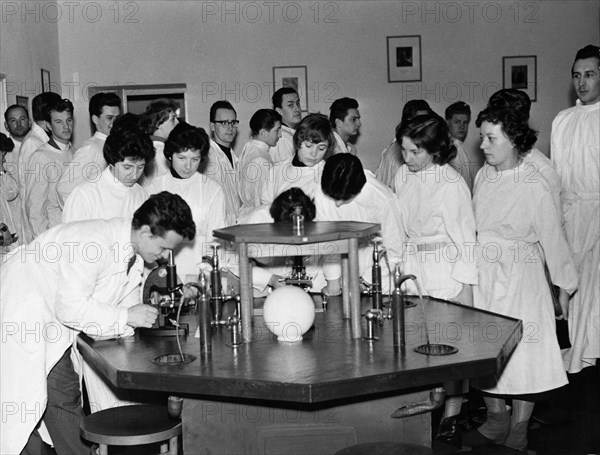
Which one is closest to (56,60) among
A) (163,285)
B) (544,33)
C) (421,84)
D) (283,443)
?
(421,84)

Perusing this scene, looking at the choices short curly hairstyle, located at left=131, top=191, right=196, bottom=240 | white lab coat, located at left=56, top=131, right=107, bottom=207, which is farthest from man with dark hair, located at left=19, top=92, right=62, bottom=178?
short curly hairstyle, located at left=131, top=191, right=196, bottom=240

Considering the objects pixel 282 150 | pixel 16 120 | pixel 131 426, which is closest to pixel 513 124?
pixel 131 426

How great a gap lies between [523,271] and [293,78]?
5545 mm

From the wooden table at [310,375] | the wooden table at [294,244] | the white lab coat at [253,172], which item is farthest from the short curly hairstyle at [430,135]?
the white lab coat at [253,172]

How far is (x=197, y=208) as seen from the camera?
440 cm

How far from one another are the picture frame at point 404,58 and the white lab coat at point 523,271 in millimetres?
5327

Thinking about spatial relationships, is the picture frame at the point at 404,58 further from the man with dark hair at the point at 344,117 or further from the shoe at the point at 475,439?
the shoe at the point at 475,439

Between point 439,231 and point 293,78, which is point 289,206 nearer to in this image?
point 439,231

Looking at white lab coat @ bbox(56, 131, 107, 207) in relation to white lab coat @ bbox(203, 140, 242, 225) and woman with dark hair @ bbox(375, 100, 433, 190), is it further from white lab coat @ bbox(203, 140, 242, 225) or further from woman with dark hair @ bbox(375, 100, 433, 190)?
woman with dark hair @ bbox(375, 100, 433, 190)

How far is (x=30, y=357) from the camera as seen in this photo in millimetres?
3123

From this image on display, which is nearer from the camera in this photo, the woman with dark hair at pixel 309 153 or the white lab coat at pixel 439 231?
the white lab coat at pixel 439 231

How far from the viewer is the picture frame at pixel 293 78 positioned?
9008mm

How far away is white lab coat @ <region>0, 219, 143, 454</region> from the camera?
3.07 meters

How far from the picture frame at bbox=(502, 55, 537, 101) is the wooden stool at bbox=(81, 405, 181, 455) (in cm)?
691
